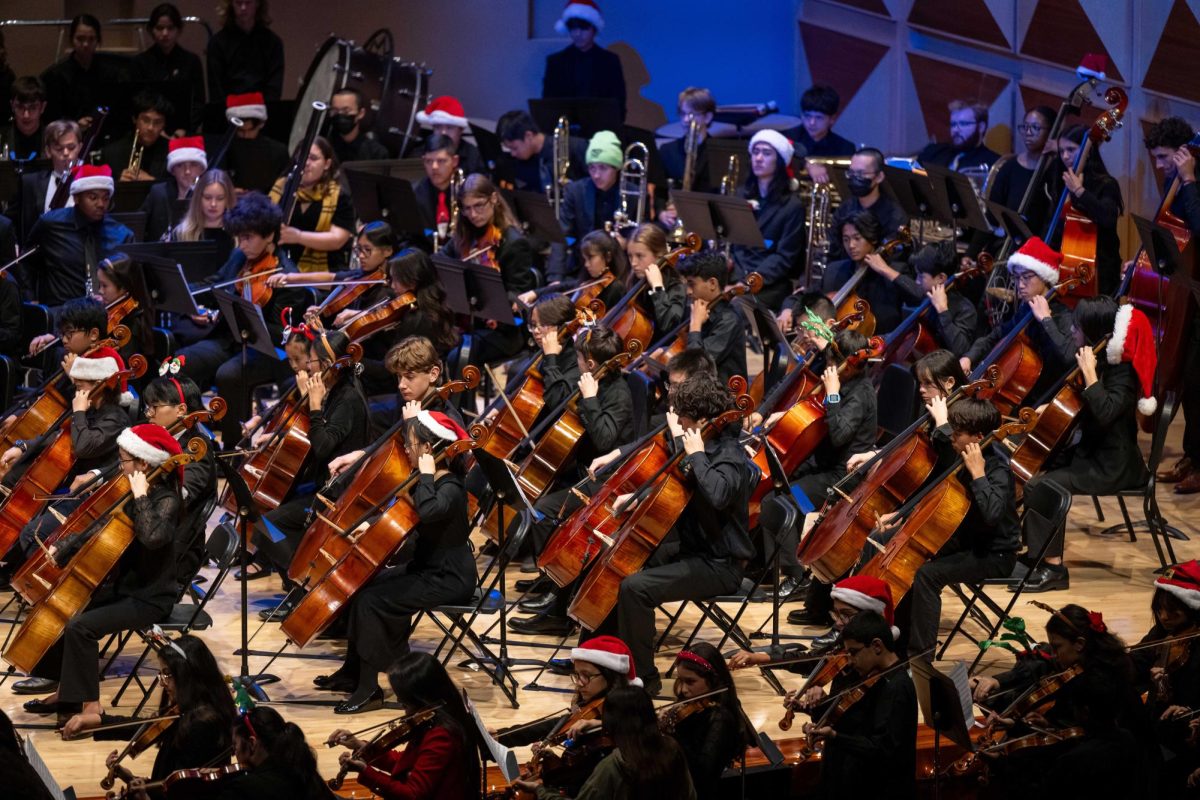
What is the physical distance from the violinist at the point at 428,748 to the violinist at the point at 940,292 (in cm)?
424

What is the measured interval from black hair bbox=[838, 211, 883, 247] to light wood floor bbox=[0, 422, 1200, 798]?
72.6 inches

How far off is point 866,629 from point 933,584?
1.39 metres

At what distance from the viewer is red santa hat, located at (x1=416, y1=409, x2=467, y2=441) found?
6.17 meters

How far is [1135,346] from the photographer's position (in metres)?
7.16

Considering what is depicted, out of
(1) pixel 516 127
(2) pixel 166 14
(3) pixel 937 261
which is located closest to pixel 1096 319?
(3) pixel 937 261

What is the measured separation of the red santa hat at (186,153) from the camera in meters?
10.3

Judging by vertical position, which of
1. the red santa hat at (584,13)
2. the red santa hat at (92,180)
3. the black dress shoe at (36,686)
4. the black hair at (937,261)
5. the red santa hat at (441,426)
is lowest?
the black dress shoe at (36,686)

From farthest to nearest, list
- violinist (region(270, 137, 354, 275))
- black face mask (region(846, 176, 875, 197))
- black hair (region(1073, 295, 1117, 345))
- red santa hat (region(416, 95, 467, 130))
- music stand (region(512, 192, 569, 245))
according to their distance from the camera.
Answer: red santa hat (region(416, 95, 467, 130)) < violinist (region(270, 137, 354, 275)) < music stand (region(512, 192, 569, 245)) < black face mask (region(846, 176, 875, 197)) < black hair (region(1073, 295, 1117, 345))

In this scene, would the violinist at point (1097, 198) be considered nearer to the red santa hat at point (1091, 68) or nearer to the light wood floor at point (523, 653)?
the red santa hat at point (1091, 68)

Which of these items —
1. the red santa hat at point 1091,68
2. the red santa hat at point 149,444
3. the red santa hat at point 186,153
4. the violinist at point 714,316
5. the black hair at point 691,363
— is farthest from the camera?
the red santa hat at point 186,153

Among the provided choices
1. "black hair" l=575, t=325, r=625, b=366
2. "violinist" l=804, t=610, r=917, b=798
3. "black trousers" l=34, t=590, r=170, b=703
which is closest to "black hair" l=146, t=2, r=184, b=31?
"black hair" l=575, t=325, r=625, b=366

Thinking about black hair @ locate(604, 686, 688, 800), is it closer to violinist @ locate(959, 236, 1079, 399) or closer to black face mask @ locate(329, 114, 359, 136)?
violinist @ locate(959, 236, 1079, 399)

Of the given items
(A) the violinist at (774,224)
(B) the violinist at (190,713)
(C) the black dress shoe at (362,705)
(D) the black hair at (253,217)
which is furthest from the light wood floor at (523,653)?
(A) the violinist at (774,224)

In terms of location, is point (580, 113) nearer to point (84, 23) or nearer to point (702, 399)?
point (84, 23)
